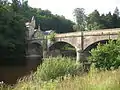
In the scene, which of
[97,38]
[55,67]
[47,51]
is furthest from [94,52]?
[47,51]

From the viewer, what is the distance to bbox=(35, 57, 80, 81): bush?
15.2m

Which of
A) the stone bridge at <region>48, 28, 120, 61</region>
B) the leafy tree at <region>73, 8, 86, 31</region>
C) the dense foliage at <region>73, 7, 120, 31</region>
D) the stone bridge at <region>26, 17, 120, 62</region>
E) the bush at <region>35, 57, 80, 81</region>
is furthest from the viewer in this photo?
the leafy tree at <region>73, 8, 86, 31</region>

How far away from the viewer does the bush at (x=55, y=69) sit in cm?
1520

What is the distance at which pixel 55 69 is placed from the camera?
1555 centimetres

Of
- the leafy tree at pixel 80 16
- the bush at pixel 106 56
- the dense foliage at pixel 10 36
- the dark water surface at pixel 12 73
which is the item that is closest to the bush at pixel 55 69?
the bush at pixel 106 56

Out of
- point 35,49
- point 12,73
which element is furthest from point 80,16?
point 12,73

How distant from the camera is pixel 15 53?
188 ft

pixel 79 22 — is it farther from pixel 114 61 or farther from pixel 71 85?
pixel 71 85

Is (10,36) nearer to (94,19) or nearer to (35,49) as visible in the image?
(35,49)

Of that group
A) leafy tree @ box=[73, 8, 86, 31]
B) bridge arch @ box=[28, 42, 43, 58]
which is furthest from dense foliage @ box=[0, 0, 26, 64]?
leafy tree @ box=[73, 8, 86, 31]

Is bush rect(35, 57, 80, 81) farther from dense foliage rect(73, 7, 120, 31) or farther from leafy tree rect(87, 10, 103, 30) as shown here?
leafy tree rect(87, 10, 103, 30)

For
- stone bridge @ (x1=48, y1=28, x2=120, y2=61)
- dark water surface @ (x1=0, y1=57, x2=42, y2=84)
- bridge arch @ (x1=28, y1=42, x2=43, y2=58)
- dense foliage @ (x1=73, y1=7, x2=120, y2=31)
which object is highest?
dense foliage @ (x1=73, y1=7, x2=120, y2=31)

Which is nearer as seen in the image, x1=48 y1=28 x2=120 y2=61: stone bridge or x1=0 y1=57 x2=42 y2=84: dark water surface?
x1=0 y1=57 x2=42 y2=84: dark water surface

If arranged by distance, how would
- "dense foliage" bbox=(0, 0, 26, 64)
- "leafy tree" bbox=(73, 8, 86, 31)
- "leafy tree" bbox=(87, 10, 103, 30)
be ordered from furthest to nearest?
"leafy tree" bbox=(73, 8, 86, 31)
"leafy tree" bbox=(87, 10, 103, 30)
"dense foliage" bbox=(0, 0, 26, 64)
